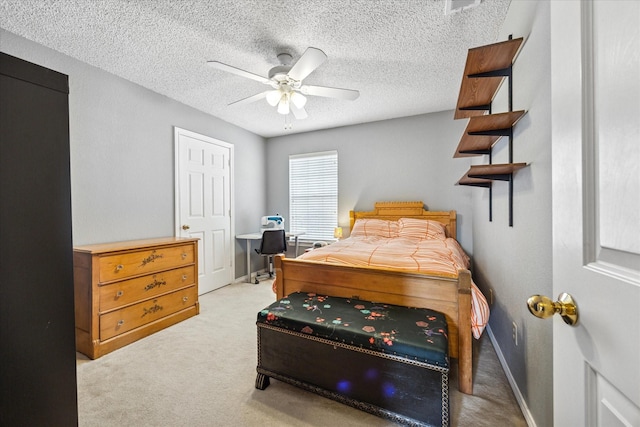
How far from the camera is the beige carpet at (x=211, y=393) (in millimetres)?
1431

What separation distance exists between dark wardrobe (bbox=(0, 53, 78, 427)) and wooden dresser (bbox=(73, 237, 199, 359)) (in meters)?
1.66

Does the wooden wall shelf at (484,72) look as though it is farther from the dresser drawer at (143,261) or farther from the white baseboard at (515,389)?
the dresser drawer at (143,261)

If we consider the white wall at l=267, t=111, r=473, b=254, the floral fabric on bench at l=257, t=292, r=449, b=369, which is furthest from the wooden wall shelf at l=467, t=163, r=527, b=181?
the white wall at l=267, t=111, r=473, b=254

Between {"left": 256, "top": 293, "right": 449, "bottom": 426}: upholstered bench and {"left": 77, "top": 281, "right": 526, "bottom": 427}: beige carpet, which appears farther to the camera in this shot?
{"left": 77, "top": 281, "right": 526, "bottom": 427}: beige carpet

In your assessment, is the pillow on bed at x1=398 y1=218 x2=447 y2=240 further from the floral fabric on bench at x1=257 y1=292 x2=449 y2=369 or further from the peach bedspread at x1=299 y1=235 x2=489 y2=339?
the floral fabric on bench at x1=257 y1=292 x2=449 y2=369

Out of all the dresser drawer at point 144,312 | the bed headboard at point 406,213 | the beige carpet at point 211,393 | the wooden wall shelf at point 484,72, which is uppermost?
the wooden wall shelf at point 484,72

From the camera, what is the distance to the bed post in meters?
1.61

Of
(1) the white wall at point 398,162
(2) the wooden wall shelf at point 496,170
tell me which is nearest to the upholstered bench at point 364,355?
(2) the wooden wall shelf at point 496,170

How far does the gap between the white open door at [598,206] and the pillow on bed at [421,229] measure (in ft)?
9.25

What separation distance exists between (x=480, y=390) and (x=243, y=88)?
3.39 m

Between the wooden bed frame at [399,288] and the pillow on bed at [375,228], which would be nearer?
the wooden bed frame at [399,288]

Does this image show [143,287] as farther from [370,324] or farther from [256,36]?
[256,36]

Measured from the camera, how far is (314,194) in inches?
181

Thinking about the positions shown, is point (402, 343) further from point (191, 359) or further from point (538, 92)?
point (191, 359)
